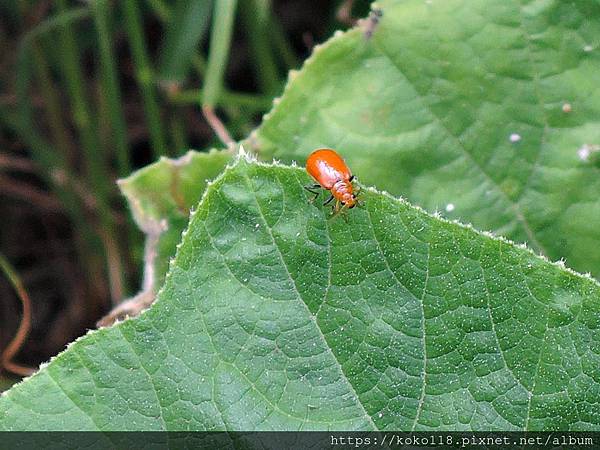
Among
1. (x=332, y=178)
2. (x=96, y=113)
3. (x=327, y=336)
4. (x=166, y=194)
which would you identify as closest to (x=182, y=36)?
(x=96, y=113)

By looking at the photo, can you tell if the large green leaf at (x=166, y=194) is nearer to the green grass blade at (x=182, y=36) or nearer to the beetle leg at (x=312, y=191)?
the beetle leg at (x=312, y=191)

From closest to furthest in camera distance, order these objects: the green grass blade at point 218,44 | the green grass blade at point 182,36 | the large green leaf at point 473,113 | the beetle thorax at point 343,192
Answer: the beetle thorax at point 343,192 → the large green leaf at point 473,113 → the green grass blade at point 218,44 → the green grass blade at point 182,36

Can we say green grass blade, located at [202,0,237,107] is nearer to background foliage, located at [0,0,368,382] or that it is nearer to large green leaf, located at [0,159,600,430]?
background foliage, located at [0,0,368,382]

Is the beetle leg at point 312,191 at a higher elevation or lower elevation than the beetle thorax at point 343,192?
higher

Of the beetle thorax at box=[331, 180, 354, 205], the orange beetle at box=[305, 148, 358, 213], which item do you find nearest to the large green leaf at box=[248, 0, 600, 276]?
the orange beetle at box=[305, 148, 358, 213]

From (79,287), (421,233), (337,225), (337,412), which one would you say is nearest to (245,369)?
(337,412)

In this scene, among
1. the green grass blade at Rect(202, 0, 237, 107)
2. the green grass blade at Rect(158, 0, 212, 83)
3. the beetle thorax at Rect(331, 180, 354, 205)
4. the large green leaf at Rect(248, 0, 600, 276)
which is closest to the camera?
the beetle thorax at Rect(331, 180, 354, 205)

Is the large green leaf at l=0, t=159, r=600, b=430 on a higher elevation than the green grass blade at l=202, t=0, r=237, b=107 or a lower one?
lower

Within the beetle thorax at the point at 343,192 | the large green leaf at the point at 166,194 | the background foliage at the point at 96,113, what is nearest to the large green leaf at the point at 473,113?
the large green leaf at the point at 166,194
